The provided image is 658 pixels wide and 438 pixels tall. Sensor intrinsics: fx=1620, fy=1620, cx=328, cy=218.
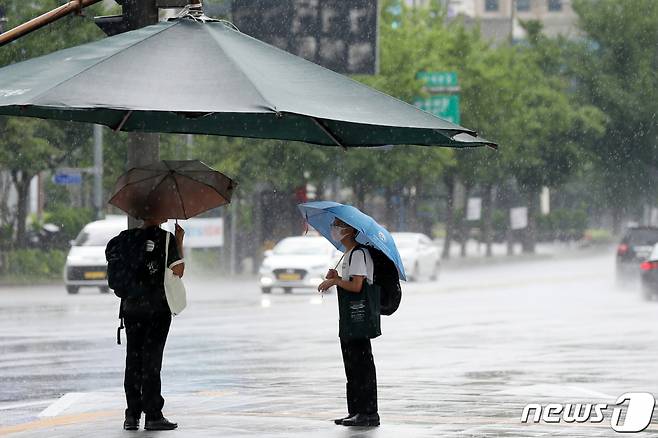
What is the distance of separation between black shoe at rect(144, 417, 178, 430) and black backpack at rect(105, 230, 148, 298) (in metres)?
0.96

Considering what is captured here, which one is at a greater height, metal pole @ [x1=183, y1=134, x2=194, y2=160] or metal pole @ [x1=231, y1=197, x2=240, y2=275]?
metal pole @ [x1=183, y1=134, x2=194, y2=160]

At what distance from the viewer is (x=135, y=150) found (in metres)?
12.6

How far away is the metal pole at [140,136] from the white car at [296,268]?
24.8 metres

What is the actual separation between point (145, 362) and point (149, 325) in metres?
0.27

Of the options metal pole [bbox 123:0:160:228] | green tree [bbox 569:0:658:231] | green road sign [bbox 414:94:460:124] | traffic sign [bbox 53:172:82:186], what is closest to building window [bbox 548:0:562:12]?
green tree [bbox 569:0:658:231]

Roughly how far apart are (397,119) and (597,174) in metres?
75.8

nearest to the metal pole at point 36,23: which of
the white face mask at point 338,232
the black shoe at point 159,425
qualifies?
the white face mask at point 338,232

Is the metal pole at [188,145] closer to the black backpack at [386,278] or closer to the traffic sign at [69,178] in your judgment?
the traffic sign at [69,178]

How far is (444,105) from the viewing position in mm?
53000

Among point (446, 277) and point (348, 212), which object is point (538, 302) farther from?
point (348, 212)

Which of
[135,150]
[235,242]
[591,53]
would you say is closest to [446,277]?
[235,242]

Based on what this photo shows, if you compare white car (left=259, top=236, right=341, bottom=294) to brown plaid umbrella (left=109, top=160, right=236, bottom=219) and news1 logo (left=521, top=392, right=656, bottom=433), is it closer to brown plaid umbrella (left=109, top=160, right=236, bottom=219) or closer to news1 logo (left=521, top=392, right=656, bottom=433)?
news1 logo (left=521, top=392, right=656, bottom=433)

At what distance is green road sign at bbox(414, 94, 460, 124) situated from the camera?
52.2 m

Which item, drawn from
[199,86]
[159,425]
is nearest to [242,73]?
[199,86]
